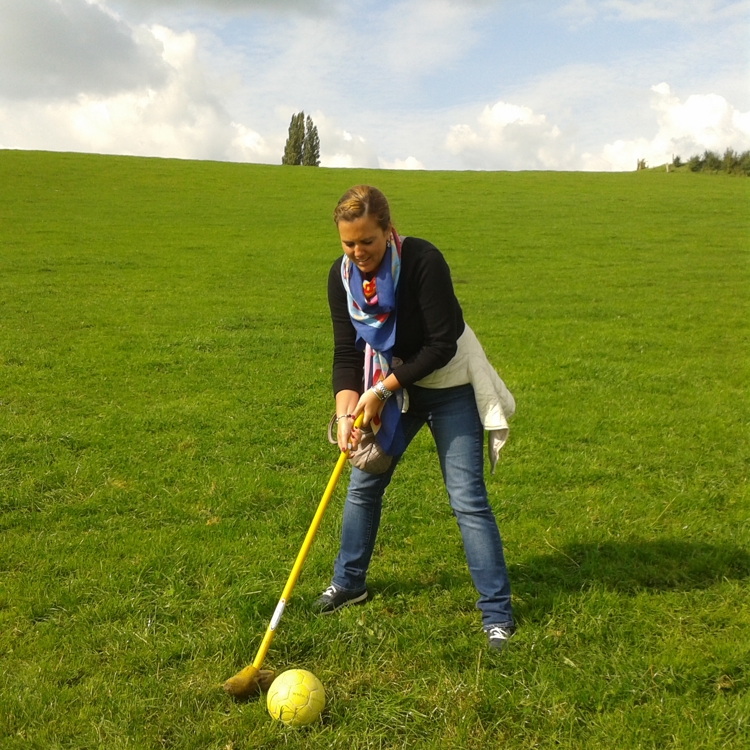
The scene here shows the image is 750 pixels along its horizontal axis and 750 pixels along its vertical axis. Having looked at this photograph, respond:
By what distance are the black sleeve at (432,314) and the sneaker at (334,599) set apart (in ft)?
4.49

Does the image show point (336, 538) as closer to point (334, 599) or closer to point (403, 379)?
point (334, 599)

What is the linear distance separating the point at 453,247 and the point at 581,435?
15.3 meters

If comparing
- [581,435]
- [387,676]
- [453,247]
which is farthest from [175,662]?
[453,247]

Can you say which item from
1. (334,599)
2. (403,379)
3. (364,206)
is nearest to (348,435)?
(403,379)

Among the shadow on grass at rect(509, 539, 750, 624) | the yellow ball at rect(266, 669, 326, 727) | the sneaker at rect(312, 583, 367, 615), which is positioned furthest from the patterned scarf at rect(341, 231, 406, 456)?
the shadow on grass at rect(509, 539, 750, 624)

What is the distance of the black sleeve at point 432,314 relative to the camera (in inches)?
143

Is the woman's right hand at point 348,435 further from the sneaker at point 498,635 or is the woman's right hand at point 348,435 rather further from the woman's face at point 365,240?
the sneaker at point 498,635

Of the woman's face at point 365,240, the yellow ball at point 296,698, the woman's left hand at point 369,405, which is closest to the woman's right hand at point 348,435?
the woman's left hand at point 369,405

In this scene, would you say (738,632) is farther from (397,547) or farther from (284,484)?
(284,484)

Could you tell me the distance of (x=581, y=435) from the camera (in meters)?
7.19

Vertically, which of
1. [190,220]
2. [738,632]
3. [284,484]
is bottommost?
[738,632]

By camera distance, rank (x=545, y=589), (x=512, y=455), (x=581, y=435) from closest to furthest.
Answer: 1. (x=545, y=589)
2. (x=512, y=455)
3. (x=581, y=435)

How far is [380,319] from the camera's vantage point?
12.1 ft

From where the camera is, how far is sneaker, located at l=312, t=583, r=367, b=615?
4172mm
